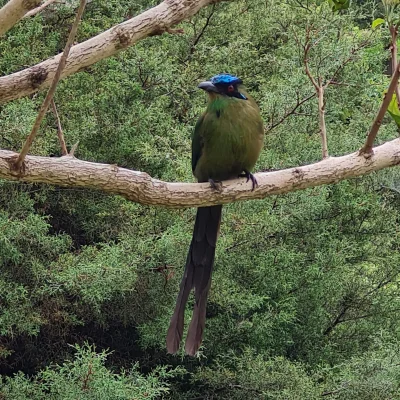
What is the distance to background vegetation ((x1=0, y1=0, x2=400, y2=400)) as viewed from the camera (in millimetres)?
3486

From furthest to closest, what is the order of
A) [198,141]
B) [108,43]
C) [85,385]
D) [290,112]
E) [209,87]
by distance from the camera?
1. [290,112]
2. [85,385]
3. [198,141]
4. [209,87]
5. [108,43]

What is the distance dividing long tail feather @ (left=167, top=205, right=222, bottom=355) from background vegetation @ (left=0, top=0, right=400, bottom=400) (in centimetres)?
78

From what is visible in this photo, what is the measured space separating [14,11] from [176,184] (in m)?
0.73

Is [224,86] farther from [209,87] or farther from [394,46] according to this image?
[394,46]

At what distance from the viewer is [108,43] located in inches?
80.7

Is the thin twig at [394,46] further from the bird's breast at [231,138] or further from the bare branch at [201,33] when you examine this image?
the bare branch at [201,33]

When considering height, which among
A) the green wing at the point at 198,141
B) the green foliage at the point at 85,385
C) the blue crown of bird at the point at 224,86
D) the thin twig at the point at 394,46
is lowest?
the green foliage at the point at 85,385

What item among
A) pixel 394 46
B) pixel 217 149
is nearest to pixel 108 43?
pixel 217 149

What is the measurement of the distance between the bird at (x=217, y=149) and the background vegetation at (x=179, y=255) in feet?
2.61

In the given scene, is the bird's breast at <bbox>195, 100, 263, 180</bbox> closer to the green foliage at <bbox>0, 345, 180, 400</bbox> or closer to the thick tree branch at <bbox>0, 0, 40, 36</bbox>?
the thick tree branch at <bbox>0, 0, 40, 36</bbox>

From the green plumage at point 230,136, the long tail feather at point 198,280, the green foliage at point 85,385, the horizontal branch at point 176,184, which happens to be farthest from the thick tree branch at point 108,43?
the green foliage at point 85,385

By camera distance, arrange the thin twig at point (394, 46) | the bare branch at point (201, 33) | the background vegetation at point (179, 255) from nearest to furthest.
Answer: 1. the thin twig at point (394, 46)
2. the background vegetation at point (179, 255)
3. the bare branch at point (201, 33)

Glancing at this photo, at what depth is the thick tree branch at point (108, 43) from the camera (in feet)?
6.71

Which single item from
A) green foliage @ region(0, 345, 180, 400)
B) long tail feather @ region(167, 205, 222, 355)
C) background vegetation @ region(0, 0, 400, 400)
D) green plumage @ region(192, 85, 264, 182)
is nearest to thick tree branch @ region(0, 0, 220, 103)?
green plumage @ region(192, 85, 264, 182)
